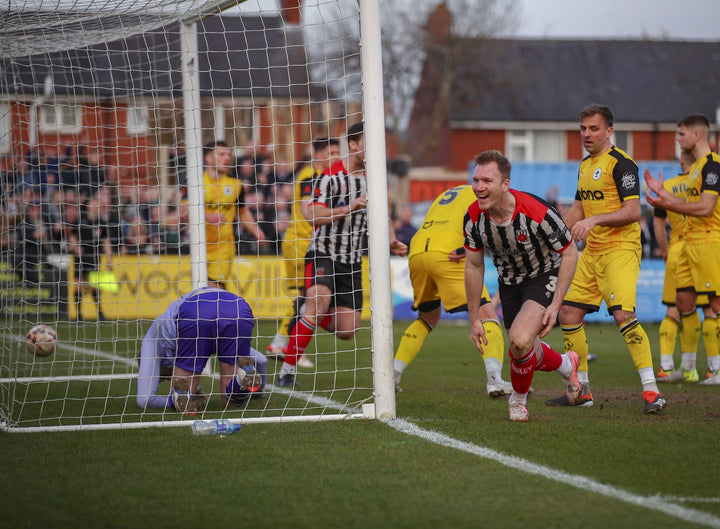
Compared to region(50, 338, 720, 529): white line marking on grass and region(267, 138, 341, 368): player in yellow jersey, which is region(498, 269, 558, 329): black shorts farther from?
region(267, 138, 341, 368): player in yellow jersey

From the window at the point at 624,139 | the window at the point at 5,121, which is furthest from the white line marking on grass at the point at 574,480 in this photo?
the window at the point at 624,139

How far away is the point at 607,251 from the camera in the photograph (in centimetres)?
692

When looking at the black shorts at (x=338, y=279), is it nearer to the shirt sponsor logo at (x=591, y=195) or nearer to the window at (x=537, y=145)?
the shirt sponsor logo at (x=591, y=195)

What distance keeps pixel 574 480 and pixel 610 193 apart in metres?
3.11

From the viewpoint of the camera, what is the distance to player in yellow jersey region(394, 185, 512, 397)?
7.30 m

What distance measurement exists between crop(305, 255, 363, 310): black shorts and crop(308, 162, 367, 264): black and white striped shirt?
0.06 m

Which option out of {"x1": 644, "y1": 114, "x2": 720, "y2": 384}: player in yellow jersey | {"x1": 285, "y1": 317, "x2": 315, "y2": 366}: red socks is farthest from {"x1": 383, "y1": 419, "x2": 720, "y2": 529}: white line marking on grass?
{"x1": 644, "y1": 114, "x2": 720, "y2": 384}: player in yellow jersey

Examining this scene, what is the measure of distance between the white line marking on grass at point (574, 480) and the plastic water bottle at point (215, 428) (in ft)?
3.60

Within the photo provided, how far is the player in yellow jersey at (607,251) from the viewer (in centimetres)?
668

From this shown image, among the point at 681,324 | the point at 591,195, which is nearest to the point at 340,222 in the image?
the point at 591,195

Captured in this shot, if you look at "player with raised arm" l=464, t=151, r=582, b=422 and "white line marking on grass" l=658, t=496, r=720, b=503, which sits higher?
"player with raised arm" l=464, t=151, r=582, b=422

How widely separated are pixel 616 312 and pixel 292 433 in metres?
2.67

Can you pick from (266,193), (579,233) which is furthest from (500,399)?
(266,193)

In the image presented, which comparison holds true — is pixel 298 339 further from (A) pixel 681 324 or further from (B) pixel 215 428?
(A) pixel 681 324
